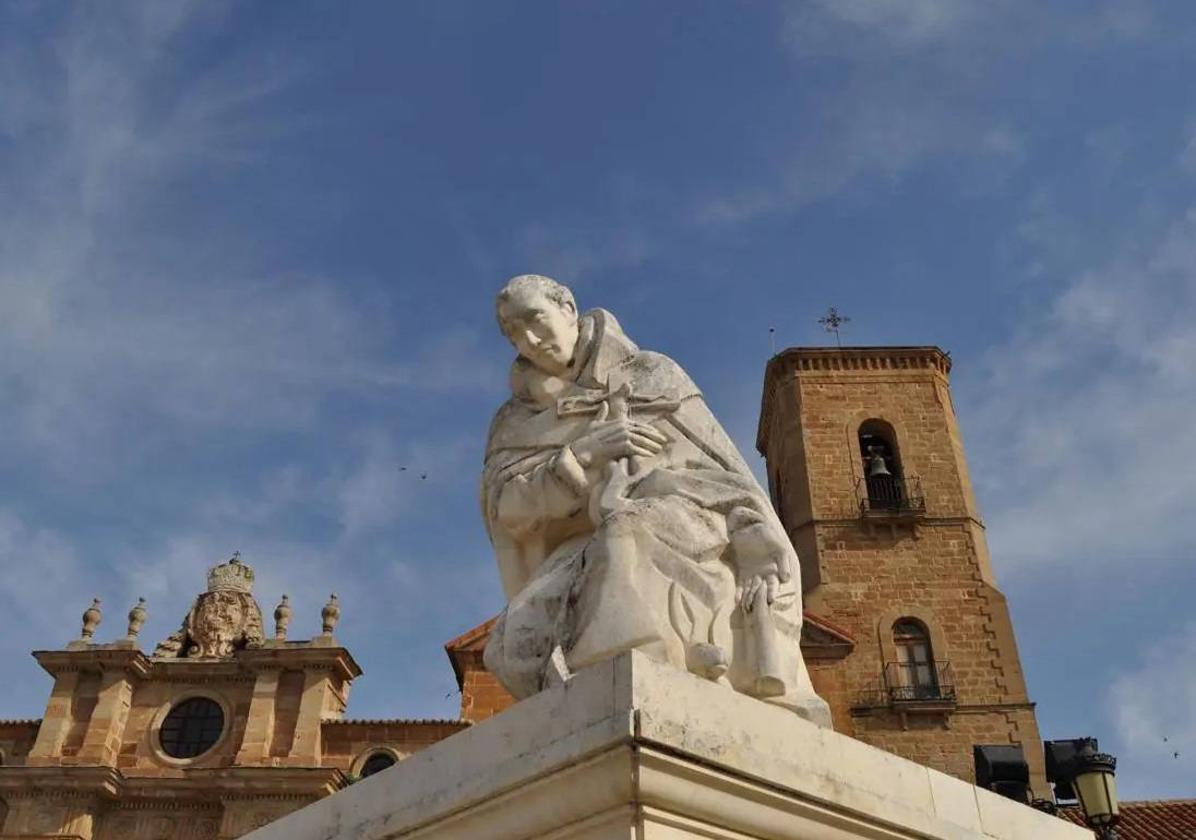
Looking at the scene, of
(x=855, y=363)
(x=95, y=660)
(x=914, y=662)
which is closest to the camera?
(x=914, y=662)

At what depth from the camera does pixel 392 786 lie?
2398mm

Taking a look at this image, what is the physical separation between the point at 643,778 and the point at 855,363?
28.4 m

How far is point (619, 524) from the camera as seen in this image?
269 centimetres

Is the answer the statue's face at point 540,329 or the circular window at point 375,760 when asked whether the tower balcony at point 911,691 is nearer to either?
the circular window at point 375,760

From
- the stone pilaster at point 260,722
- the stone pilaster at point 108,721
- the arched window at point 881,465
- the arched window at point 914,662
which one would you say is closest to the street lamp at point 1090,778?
the arched window at point 914,662

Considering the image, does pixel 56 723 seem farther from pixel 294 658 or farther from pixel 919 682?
pixel 919 682

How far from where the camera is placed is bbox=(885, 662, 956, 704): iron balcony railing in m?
23.7

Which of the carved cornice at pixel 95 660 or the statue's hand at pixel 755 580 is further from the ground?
the carved cornice at pixel 95 660

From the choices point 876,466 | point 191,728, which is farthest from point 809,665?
point 191,728

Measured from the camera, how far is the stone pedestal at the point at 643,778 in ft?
6.59

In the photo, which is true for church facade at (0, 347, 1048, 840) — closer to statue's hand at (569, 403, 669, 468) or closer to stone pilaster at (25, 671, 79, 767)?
stone pilaster at (25, 671, 79, 767)

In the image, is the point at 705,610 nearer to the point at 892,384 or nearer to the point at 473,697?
the point at 473,697

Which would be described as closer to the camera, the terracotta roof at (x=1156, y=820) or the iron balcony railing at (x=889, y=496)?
the terracotta roof at (x=1156, y=820)

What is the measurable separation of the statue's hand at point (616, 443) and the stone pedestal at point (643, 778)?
915mm
